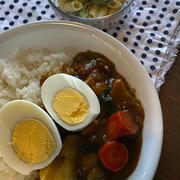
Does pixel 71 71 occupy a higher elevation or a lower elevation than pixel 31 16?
lower

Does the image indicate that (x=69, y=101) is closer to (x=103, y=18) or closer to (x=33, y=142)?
(x=33, y=142)

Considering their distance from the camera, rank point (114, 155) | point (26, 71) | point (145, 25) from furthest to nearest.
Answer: point (145, 25)
point (26, 71)
point (114, 155)

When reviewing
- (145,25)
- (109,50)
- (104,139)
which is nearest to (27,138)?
(104,139)

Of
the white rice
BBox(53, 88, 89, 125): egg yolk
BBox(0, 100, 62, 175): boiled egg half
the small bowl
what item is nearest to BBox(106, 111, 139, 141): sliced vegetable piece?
BBox(53, 88, 89, 125): egg yolk

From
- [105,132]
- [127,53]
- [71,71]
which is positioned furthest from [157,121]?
[71,71]

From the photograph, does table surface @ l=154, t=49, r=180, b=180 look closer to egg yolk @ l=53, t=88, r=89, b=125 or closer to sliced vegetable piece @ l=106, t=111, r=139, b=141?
sliced vegetable piece @ l=106, t=111, r=139, b=141

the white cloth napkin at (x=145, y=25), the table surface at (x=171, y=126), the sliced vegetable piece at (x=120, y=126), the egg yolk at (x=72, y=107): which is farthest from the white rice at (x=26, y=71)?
the table surface at (x=171, y=126)

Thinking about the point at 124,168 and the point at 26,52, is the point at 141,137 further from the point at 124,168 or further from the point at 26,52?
the point at 26,52

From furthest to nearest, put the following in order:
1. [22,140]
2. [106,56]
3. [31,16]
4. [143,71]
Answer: [31,16] < [106,56] < [143,71] < [22,140]
